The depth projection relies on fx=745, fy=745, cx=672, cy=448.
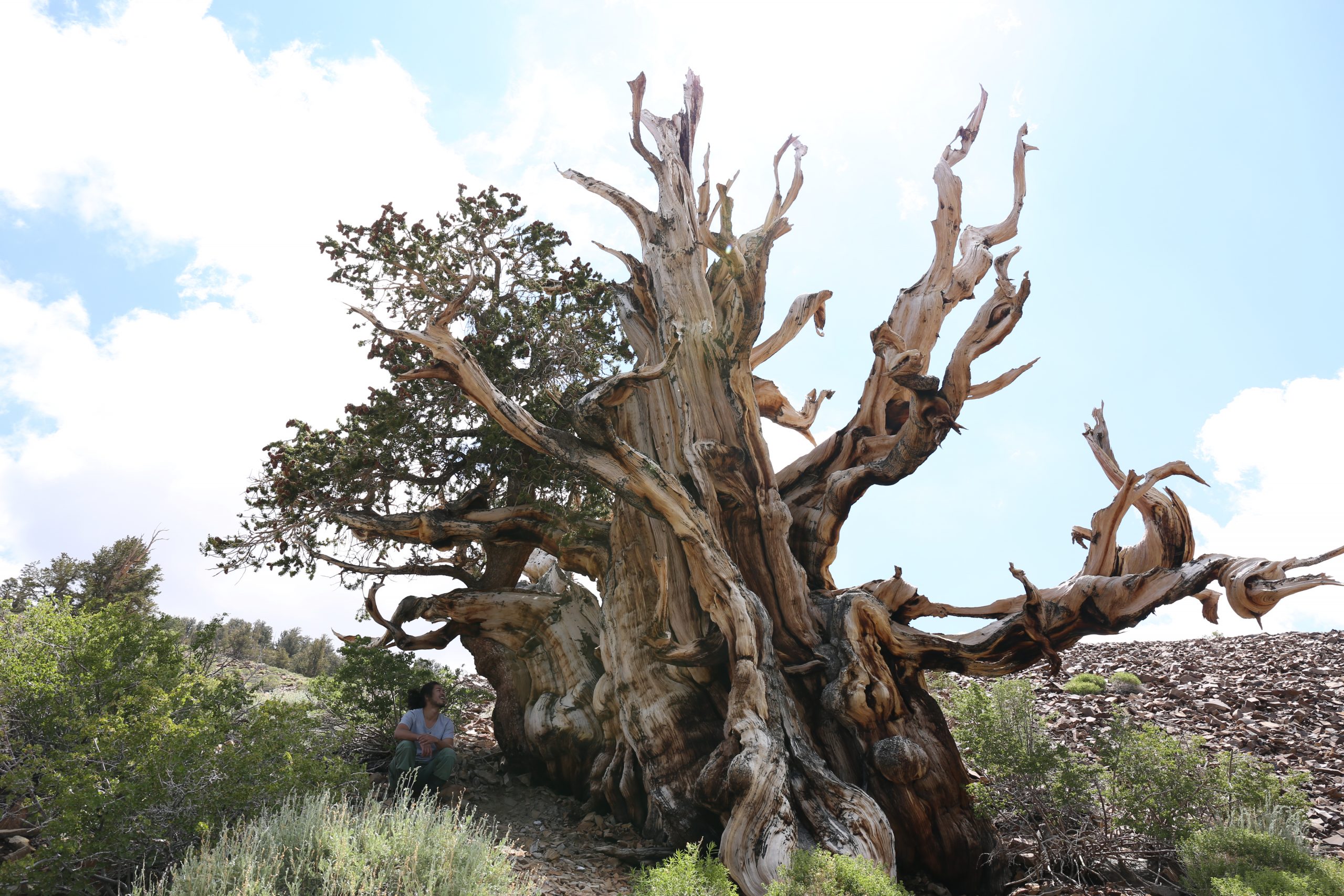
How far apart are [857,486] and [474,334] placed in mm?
4308

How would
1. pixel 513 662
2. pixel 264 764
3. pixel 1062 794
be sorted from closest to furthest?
pixel 264 764, pixel 1062 794, pixel 513 662

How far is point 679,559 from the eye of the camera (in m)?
6.94

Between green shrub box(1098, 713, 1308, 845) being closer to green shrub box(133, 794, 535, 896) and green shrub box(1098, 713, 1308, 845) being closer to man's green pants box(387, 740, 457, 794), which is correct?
green shrub box(133, 794, 535, 896)

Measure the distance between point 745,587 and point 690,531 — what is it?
0.64 meters

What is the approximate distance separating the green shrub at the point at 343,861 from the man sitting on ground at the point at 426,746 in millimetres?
1903

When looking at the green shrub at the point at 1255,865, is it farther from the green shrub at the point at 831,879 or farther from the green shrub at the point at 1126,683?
the green shrub at the point at 1126,683

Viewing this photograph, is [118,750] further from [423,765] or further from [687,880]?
[687,880]

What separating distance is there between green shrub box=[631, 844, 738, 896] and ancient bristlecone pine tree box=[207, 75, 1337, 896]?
78 cm

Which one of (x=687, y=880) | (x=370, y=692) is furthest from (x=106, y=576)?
(x=687, y=880)

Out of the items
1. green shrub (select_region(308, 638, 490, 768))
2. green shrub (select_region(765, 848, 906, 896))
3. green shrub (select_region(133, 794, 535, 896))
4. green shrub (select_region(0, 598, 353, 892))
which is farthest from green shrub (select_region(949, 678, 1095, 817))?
green shrub (select_region(308, 638, 490, 768))

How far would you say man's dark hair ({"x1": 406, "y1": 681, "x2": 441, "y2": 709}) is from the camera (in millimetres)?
6410

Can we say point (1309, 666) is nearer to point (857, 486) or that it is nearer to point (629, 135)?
point (857, 486)

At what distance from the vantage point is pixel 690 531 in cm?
608

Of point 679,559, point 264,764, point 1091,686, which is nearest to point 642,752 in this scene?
point 679,559
